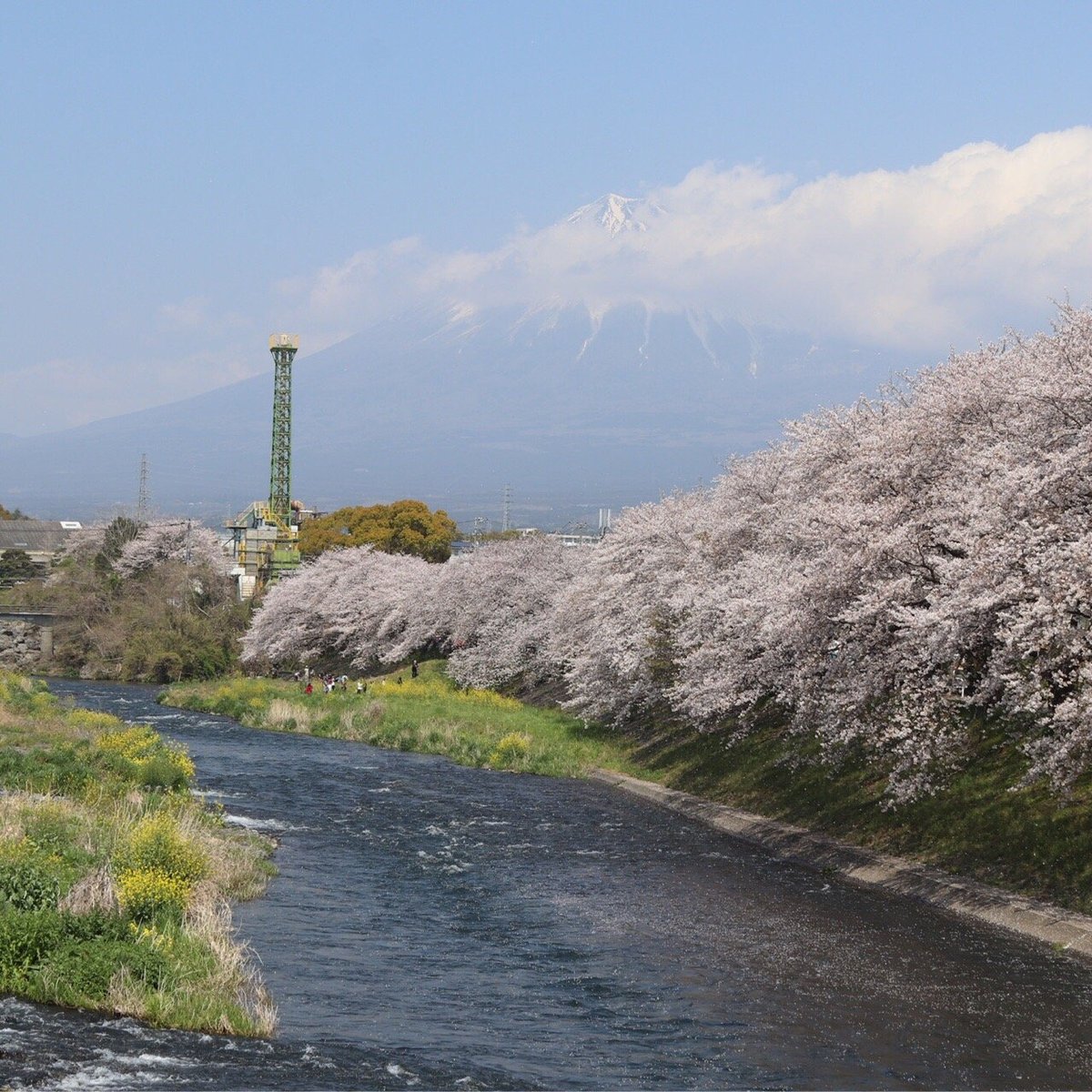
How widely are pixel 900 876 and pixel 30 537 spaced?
157 m

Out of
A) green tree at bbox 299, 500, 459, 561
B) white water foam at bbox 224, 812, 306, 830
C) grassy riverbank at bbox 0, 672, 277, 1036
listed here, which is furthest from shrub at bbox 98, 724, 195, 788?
green tree at bbox 299, 500, 459, 561

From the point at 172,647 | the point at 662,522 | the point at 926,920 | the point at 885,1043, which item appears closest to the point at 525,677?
the point at 662,522

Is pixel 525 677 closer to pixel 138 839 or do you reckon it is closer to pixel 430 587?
pixel 430 587

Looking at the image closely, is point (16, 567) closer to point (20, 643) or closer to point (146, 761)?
point (20, 643)

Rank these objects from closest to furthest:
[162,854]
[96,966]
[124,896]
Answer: [96,966] → [124,896] → [162,854]

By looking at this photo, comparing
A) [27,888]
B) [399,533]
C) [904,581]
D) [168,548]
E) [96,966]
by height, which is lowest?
[96,966]

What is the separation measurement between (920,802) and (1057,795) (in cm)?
374

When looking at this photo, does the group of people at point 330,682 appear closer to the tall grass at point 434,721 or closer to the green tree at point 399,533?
the tall grass at point 434,721

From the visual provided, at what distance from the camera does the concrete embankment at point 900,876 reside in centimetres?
2219

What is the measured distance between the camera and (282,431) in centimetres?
14188

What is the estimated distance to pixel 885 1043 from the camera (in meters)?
16.7

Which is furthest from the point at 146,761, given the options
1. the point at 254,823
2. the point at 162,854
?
the point at 162,854

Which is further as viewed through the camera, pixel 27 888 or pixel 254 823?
pixel 254 823

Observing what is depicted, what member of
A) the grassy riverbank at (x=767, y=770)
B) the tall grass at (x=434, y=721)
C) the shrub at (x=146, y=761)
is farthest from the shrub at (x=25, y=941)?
the tall grass at (x=434, y=721)
